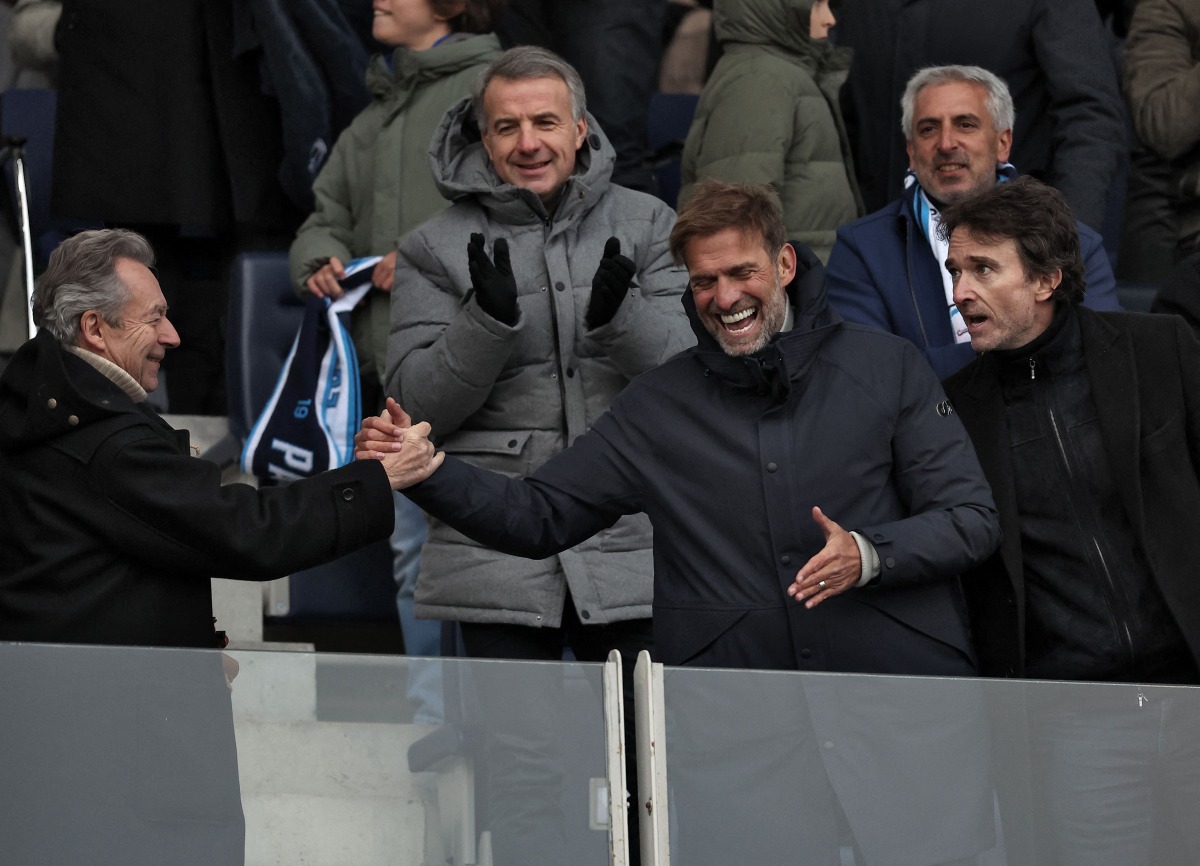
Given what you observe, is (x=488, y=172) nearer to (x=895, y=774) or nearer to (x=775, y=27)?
(x=775, y=27)

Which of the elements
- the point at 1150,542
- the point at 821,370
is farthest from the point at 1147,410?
the point at 821,370

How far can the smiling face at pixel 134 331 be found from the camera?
343 centimetres

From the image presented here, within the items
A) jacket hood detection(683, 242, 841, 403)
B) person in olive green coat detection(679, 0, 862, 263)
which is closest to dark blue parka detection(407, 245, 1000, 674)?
jacket hood detection(683, 242, 841, 403)

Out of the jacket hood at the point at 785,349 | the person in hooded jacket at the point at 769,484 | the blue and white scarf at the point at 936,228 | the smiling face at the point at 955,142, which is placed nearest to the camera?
the person in hooded jacket at the point at 769,484

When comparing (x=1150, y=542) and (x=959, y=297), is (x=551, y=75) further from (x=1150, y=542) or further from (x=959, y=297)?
(x=1150, y=542)

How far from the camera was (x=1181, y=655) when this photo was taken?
134 inches

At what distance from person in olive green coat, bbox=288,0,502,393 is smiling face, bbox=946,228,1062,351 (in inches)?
76.4

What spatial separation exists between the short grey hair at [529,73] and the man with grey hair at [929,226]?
0.73 m

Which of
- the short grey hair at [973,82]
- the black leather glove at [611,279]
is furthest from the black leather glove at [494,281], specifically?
the short grey hair at [973,82]

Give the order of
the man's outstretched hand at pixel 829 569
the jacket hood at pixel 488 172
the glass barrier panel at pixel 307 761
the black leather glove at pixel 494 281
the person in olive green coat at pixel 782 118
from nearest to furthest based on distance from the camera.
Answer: the glass barrier panel at pixel 307 761 < the man's outstretched hand at pixel 829 569 < the black leather glove at pixel 494 281 < the jacket hood at pixel 488 172 < the person in olive green coat at pixel 782 118

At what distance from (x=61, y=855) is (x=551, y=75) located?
207cm

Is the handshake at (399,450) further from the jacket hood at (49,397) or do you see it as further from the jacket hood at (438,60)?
the jacket hood at (438,60)

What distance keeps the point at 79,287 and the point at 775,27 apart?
8.41 feet

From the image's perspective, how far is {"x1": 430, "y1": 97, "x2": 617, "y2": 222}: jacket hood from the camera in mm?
4176
